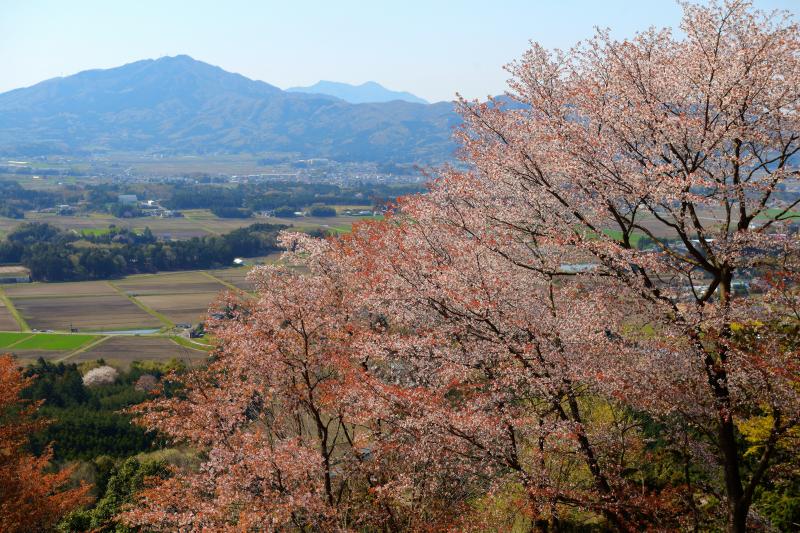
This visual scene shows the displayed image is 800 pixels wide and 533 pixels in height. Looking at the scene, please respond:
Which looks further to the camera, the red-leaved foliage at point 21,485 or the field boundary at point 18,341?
the field boundary at point 18,341

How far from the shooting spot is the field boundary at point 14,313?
167 feet

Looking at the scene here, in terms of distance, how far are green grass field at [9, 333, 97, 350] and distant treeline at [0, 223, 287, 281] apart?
24777 mm

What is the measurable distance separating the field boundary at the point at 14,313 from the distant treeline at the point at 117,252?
9.29 m

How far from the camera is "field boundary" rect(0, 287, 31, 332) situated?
50.8 meters

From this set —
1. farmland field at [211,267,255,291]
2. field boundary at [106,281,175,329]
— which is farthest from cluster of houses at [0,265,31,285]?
farmland field at [211,267,255,291]

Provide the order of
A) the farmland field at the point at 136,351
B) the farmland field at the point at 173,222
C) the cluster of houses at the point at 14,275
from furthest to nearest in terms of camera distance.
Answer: the farmland field at the point at 173,222, the cluster of houses at the point at 14,275, the farmland field at the point at 136,351

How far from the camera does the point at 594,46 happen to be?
9625 mm

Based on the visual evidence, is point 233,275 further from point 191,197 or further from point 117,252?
point 191,197

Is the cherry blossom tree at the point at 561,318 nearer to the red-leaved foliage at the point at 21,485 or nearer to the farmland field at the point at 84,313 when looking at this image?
the red-leaved foliage at the point at 21,485

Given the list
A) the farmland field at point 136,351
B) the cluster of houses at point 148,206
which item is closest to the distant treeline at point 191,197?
the cluster of houses at point 148,206

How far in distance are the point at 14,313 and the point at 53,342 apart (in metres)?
10.5

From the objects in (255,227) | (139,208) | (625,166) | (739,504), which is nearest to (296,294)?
(625,166)

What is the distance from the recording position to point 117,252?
249ft

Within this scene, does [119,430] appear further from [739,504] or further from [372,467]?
[739,504]
